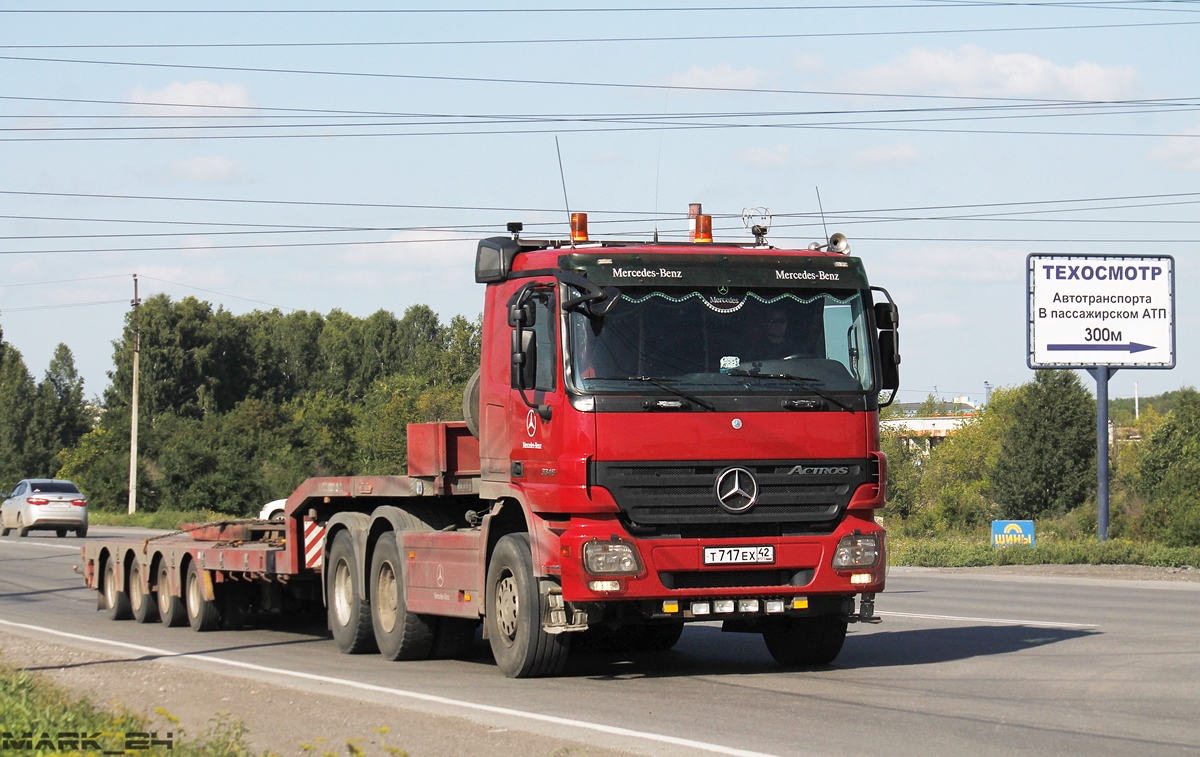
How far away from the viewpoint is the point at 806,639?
12.0 meters

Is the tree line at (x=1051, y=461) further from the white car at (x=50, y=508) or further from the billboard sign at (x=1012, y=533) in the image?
the white car at (x=50, y=508)

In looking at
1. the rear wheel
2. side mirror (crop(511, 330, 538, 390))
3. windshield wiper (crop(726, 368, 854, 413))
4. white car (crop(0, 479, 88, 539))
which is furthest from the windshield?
white car (crop(0, 479, 88, 539))

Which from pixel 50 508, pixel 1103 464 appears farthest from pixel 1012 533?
pixel 50 508

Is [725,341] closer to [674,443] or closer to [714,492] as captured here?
[674,443]

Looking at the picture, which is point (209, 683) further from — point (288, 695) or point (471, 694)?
point (471, 694)

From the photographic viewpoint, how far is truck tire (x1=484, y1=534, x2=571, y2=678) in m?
11.0

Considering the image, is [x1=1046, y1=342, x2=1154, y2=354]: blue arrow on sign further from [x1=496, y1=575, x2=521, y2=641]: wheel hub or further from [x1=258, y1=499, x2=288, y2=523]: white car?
[x1=496, y1=575, x2=521, y2=641]: wheel hub

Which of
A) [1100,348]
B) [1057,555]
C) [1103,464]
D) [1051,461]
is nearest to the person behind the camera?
[1057,555]

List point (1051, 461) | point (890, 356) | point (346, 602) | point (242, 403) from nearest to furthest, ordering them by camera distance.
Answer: point (890, 356)
point (346, 602)
point (1051, 461)
point (242, 403)

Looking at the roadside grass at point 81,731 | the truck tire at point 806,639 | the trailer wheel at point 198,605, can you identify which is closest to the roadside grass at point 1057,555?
the trailer wheel at point 198,605

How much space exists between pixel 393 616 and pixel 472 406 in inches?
90.7

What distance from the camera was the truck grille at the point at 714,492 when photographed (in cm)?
1052

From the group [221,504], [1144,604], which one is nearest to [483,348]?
[1144,604]

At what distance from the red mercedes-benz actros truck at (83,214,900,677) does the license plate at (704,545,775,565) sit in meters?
0.01
